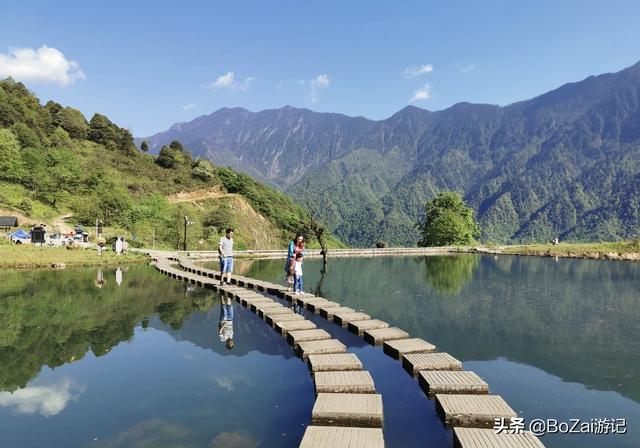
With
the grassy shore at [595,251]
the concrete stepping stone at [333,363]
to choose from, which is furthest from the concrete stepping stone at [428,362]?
the grassy shore at [595,251]

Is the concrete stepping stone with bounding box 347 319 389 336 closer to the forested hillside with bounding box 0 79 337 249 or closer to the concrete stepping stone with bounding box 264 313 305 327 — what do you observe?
the concrete stepping stone with bounding box 264 313 305 327

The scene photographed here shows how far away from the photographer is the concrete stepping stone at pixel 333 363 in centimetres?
898

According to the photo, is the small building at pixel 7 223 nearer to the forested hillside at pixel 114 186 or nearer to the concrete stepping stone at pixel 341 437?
the forested hillside at pixel 114 186

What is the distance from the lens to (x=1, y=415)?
23.3 ft

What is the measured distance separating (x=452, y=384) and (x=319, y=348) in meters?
3.50

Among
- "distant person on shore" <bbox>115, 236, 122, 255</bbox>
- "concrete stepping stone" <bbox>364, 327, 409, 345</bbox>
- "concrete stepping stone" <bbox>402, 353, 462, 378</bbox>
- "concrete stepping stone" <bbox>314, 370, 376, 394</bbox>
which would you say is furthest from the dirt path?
"concrete stepping stone" <bbox>314, 370, 376, 394</bbox>

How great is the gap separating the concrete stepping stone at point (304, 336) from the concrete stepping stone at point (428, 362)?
2.51 meters

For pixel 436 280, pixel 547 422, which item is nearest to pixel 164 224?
pixel 436 280

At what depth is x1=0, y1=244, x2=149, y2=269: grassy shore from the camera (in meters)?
26.9

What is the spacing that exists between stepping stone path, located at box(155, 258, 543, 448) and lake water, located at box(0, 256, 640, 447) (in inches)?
13.3

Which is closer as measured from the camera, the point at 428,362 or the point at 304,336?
the point at 428,362

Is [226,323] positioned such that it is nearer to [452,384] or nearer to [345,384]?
[345,384]

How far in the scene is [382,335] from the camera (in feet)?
38.7

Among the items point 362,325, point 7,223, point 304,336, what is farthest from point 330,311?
point 7,223
